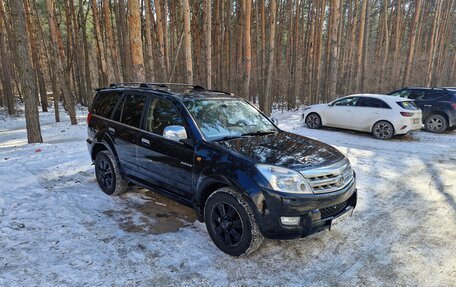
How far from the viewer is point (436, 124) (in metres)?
11.7

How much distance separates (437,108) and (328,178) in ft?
35.6

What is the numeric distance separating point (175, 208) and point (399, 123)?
8.74 m

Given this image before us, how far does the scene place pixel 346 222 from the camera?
444cm

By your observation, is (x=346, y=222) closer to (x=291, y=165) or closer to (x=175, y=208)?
(x=291, y=165)

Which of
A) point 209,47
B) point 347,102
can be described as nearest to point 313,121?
point 347,102

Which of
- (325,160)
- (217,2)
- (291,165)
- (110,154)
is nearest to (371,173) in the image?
(325,160)

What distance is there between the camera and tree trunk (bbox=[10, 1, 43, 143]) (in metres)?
8.63

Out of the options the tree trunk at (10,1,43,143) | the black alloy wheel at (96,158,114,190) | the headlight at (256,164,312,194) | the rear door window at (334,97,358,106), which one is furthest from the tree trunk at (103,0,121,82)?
the headlight at (256,164,312,194)

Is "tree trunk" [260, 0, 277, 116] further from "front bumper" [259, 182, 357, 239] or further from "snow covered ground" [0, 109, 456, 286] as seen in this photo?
"front bumper" [259, 182, 357, 239]

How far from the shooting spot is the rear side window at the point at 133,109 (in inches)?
184

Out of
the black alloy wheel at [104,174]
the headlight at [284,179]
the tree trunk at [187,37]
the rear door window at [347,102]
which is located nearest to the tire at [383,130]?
the rear door window at [347,102]

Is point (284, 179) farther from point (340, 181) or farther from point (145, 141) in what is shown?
point (145, 141)

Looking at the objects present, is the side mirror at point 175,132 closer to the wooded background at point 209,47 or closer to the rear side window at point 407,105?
the wooded background at point 209,47

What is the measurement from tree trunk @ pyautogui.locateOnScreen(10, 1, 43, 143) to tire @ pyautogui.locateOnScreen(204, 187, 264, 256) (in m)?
8.27
